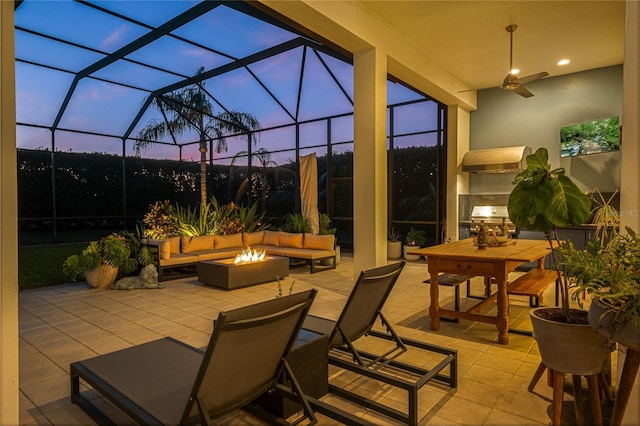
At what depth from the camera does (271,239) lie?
28.1 ft

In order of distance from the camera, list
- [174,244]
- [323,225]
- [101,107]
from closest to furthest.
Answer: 1. [174,244]
2. [323,225]
3. [101,107]

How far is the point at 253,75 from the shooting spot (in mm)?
9148

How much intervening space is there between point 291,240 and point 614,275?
6.77 m

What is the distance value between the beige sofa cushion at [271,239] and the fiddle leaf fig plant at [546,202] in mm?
6401

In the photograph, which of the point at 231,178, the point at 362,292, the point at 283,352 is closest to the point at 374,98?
the point at 362,292

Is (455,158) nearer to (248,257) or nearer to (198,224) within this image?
(248,257)

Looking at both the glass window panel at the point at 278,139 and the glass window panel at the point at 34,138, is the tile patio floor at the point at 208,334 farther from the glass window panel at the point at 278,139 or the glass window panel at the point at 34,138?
the glass window panel at the point at 34,138

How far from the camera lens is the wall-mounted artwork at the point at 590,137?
698cm

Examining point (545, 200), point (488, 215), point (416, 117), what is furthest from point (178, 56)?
point (545, 200)

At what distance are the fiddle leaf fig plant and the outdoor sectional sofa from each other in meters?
5.16

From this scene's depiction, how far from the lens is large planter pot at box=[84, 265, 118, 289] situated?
6.12m

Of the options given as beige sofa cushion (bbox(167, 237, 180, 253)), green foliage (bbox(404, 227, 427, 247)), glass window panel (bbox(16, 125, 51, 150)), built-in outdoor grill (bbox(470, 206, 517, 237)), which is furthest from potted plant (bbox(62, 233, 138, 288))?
built-in outdoor grill (bbox(470, 206, 517, 237))

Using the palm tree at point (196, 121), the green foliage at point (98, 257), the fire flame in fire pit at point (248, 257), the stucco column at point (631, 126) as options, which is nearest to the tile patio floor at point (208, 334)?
the green foliage at point (98, 257)

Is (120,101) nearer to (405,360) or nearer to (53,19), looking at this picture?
(53,19)
